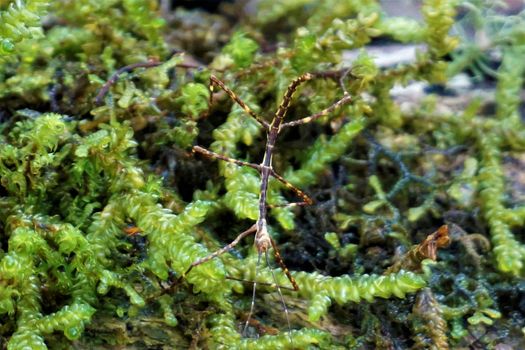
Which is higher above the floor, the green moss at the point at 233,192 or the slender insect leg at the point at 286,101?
the slender insect leg at the point at 286,101

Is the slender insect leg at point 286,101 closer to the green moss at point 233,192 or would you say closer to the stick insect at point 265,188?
the stick insect at point 265,188

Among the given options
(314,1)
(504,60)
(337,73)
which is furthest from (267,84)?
(504,60)

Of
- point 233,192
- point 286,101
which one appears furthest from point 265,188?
point 286,101

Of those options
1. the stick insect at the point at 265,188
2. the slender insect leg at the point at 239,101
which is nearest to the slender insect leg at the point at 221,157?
the stick insect at the point at 265,188

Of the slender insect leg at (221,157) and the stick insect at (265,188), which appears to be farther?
the slender insect leg at (221,157)

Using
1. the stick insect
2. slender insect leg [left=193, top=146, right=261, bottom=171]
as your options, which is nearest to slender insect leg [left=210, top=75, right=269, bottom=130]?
the stick insect

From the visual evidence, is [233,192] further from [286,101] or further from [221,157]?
[286,101]

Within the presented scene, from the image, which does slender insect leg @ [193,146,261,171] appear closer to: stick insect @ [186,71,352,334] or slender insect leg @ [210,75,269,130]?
stick insect @ [186,71,352,334]

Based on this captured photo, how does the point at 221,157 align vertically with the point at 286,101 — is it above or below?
below

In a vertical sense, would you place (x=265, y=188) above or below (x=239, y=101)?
below

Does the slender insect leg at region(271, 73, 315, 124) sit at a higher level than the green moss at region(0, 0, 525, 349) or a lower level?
higher

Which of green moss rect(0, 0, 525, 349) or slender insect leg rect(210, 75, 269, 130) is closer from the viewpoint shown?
green moss rect(0, 0, 525, 349)

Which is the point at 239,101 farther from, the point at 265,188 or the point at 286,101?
the point at 265,188
